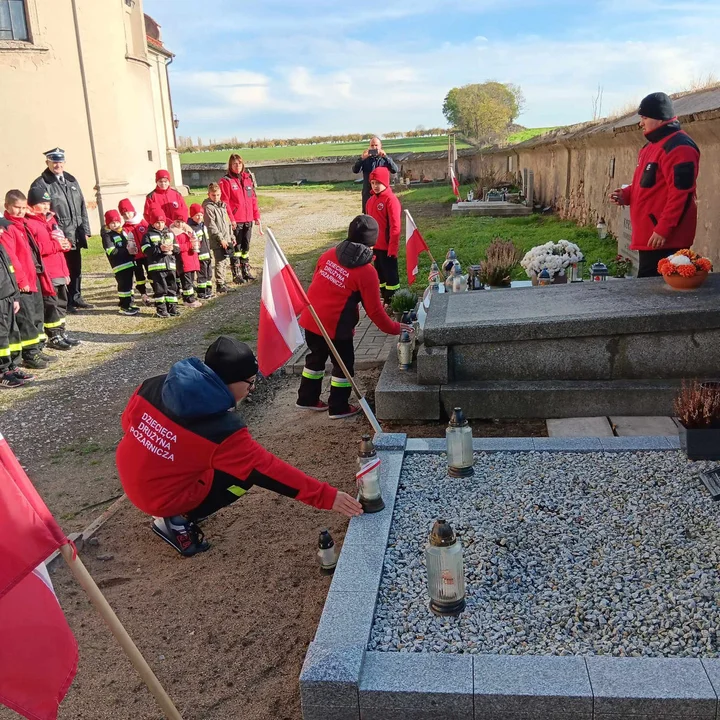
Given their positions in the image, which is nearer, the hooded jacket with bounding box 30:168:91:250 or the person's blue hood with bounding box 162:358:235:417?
the person's blue hood with bounding box 162:358:235:417

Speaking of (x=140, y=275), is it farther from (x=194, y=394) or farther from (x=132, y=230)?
(x=194, y=394)

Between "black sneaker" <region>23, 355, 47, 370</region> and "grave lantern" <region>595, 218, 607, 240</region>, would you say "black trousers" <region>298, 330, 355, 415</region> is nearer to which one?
"black sneaker" <region>23, 355, 47, 370</region>

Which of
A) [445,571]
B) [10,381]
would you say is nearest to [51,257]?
[10,381]

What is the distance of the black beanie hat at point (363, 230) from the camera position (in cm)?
600

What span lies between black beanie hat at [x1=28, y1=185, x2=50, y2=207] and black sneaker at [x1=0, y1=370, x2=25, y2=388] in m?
2.67

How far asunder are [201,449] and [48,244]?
6.64 meters

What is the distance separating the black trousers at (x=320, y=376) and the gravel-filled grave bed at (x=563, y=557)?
4.78 ft

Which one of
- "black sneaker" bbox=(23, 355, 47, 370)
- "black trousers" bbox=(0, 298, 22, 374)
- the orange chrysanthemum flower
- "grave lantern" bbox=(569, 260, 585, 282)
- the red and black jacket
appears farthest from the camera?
"black sneaker" bbox=(23, 355, 47, 370)

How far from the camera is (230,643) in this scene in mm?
3391

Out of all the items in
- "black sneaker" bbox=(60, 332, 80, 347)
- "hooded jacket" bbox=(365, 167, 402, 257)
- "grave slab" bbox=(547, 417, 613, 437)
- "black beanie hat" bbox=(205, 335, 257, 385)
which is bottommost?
"black sneaker" bbox=(60, 332, 80, 347)

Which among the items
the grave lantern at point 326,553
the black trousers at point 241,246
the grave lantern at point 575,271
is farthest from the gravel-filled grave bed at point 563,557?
the black trousers at point 241,246

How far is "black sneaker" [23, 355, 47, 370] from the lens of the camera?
8.48 m

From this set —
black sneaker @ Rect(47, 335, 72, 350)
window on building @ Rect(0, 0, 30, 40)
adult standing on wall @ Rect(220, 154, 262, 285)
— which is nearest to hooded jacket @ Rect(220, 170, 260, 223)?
adult standing on wall @ Rect(220, 154, 262, 285)

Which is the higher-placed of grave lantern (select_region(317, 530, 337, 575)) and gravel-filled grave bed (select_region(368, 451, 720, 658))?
gravel-filled grave bed (select_region(368, 451, 720, 658))
